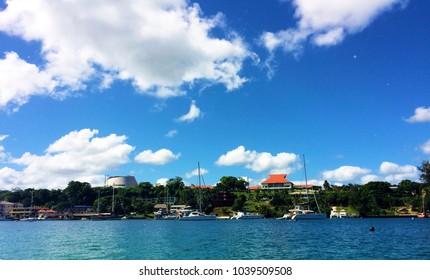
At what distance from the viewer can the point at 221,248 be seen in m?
34.8

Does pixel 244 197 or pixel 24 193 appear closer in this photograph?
pixel 244 197

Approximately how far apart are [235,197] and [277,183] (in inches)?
1422

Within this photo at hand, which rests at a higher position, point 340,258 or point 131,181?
point 131,181

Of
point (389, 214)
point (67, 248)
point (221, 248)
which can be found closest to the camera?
point (221, 248)

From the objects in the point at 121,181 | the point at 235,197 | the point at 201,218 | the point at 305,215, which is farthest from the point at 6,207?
the point at 305,215

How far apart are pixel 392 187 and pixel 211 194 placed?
66.4m

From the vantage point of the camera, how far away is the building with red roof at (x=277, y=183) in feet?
543

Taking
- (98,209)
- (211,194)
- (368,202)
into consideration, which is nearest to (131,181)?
(98,209)

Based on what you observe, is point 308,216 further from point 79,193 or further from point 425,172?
point 79,193

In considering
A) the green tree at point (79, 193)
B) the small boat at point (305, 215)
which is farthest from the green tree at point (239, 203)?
the green tree at point (79, 193)

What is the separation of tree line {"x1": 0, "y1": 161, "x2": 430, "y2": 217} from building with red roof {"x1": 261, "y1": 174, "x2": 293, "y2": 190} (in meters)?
19.3

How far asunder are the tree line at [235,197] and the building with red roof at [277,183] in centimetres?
1929
